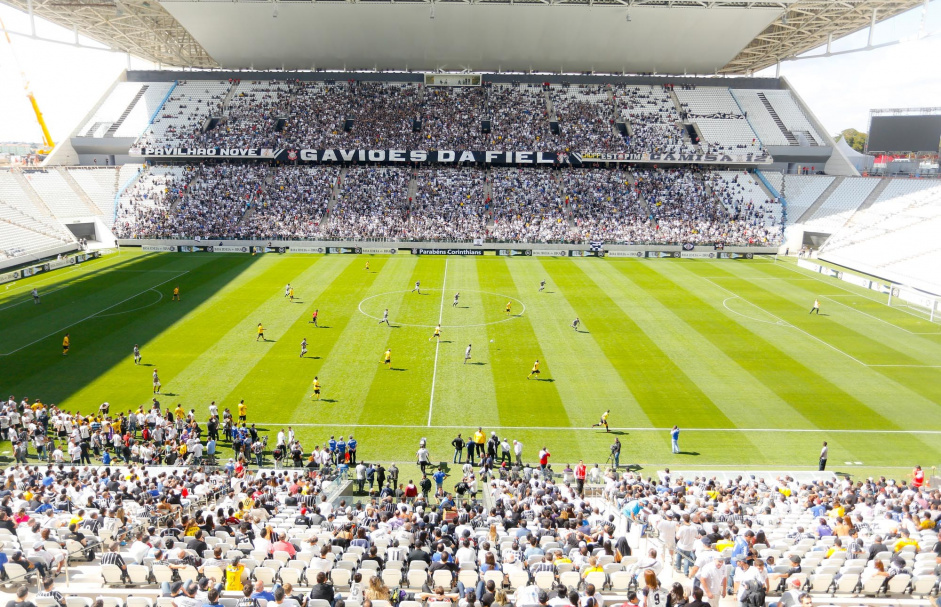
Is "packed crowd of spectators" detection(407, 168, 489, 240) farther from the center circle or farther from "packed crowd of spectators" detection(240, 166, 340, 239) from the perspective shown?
the center circle

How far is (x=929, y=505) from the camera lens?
16234mm

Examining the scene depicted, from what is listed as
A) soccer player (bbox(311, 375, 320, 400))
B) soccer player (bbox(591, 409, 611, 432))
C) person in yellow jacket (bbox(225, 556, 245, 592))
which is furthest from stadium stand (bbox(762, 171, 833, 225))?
person in yellow jacket (bbox(225, 556, 245, 592))

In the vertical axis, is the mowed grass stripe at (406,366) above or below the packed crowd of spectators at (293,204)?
below

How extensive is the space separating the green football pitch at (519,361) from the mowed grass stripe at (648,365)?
0.12 metres

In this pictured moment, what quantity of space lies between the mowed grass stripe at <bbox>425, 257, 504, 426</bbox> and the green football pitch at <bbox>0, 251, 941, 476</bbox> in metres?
0.12

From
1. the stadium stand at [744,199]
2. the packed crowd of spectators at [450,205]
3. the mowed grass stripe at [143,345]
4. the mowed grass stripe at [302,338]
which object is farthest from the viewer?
the stadium stand at [744,199]

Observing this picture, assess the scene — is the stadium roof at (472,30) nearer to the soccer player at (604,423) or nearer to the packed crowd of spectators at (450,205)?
the packed crowd of spectators at (450,205)

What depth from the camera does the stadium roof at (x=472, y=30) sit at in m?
63.7

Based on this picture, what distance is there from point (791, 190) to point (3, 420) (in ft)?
243

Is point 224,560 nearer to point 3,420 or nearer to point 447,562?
point 447,562

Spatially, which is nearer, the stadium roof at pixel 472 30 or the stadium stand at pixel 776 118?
the stadium roof at pixel 472 30

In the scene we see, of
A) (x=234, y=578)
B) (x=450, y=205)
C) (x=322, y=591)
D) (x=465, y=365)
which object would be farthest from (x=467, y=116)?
(x=322, y=591)

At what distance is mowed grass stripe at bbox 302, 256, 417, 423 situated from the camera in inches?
1039

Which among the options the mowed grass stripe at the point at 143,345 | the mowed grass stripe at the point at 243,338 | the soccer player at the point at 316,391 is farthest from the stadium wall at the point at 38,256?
the soccer player at the point at 316,391
